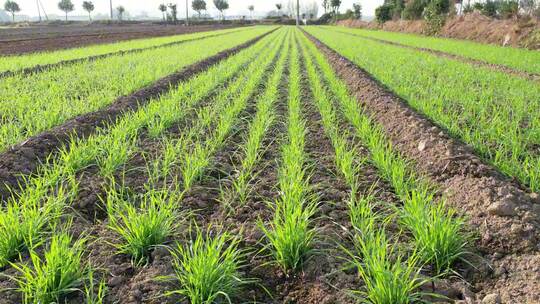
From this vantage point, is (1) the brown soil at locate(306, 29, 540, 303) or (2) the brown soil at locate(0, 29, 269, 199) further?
(2) the brown soil at locate(0, 29, 269, 199)

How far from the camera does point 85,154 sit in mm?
3553

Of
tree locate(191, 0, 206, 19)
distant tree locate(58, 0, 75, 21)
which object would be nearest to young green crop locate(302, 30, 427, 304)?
tree locate(191, 0, 206, 19)

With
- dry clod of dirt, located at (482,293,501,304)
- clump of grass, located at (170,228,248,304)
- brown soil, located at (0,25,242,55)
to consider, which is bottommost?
dry clod of dirt, located at (482,293,501,304)

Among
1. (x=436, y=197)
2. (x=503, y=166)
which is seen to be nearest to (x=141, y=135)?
(x=436, y=197)

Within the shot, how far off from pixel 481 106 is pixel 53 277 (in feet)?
17.6

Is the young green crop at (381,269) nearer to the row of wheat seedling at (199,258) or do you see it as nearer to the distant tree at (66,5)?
the row of wheat seedling at (199,258)

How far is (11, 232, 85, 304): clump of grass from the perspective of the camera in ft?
6.12

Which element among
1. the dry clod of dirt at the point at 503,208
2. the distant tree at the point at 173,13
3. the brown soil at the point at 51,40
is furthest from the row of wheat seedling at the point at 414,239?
the distant tree at the point at 173,13

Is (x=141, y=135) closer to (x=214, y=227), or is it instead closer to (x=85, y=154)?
(x=85, y=154)

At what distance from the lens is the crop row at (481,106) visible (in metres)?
3.76

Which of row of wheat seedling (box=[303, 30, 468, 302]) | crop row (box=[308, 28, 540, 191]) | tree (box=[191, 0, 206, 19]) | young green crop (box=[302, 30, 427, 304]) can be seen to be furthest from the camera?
tree (box=[191, 0, 206, 19])

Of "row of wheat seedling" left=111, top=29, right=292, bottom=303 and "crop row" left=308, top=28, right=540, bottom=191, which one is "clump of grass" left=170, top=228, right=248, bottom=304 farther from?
"crop row" left=308, top=28, right=540, bottom=191

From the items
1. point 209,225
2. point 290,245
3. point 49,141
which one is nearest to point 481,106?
point 290,245

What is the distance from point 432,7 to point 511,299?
28.8 m
